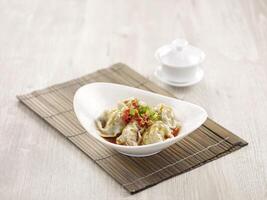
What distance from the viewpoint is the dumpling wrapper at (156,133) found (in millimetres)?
2100

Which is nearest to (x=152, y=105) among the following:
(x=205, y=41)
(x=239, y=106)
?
(x=239, y=106)

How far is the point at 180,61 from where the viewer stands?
2672 millimetres

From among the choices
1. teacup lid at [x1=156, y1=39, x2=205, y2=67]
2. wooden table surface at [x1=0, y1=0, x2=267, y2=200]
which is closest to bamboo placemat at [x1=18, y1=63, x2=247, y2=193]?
wooden table surface at [x1=0, y1=0, x2=267, y2=200]

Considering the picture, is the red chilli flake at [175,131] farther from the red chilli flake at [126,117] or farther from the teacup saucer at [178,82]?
the teacup saucer at [178,82]

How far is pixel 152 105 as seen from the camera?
2354 mm

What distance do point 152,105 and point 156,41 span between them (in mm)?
799

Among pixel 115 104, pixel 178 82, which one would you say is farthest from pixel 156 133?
pixel 178 82

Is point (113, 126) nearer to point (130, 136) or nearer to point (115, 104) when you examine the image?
point (130, 136)

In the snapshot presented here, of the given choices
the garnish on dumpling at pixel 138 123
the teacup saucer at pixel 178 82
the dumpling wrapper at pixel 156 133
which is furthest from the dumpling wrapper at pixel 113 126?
the teacup saucer at pixel 178 82

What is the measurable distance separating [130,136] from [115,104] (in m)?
0.29

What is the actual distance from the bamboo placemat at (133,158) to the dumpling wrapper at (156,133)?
90 mm

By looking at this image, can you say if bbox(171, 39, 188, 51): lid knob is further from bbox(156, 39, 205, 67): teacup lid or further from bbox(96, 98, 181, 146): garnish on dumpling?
bbox(96, 98, 181, 146): garnish on dumpling

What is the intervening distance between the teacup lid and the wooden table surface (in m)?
0.11

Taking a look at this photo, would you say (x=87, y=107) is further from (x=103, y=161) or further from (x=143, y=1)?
(x=143, y=1)
